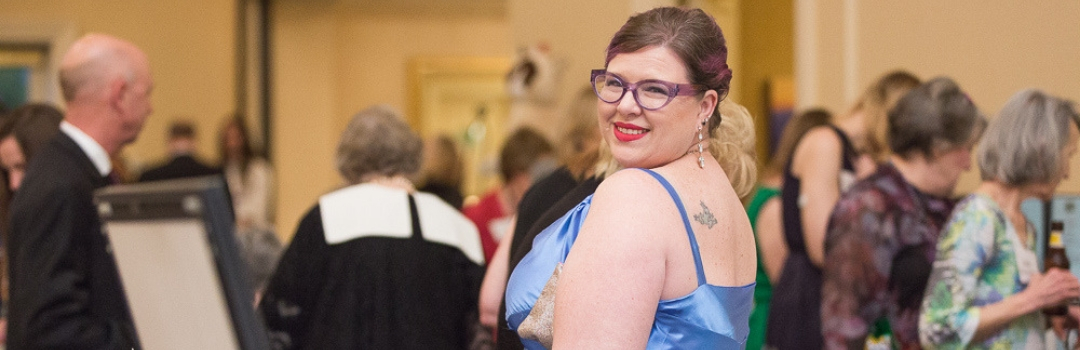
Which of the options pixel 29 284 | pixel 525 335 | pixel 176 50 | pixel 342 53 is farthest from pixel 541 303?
pixel 342 53

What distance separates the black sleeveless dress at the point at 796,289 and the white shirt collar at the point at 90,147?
2227mm

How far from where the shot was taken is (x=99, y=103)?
8.20ft

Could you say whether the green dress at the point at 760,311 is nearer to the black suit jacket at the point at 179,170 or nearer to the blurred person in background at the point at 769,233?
the blurred person in background at the point at 769,233

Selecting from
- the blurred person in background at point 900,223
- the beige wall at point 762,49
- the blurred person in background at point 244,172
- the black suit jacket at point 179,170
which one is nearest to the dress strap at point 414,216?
the blurred person in background at point 900,223

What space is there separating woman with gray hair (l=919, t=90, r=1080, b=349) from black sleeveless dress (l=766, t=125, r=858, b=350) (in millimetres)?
1024

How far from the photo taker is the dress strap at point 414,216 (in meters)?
3.06

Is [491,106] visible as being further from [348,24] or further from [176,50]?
[176,50]

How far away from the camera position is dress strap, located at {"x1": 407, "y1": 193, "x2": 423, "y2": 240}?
3062 mm

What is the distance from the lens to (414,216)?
3078 mm

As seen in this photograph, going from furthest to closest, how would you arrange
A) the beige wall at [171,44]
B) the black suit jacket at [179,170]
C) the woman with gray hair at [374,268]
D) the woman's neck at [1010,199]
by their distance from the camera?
the beige wall at [171,44]
the black suit jacket at [179,170]
the woman with gray hair at [374,268]
the woman's neck at [1010,199]

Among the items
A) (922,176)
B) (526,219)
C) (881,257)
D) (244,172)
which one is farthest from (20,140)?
(244,172)

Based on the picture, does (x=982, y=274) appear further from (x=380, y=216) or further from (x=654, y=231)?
(x=380, y=216)

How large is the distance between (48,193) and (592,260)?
1335 mm

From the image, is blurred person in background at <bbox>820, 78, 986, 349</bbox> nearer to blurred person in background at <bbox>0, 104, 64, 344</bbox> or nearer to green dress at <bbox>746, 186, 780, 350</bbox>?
green dress at <bbox>746, 186, 780, 350</bbox>
